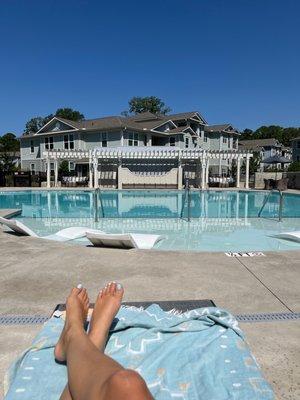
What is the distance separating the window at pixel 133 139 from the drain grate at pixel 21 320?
1177 inches

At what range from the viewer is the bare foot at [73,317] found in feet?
6.36

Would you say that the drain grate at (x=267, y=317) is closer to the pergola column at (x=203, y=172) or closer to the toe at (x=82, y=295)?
the toe at (x=82, y=295)

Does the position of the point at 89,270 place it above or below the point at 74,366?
below

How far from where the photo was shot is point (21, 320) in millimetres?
2957

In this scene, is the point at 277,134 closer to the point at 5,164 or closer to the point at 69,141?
the point at 69,141

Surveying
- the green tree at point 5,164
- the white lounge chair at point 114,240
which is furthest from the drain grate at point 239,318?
the green tree at point 5,164

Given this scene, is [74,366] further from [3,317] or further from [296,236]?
[296,236]

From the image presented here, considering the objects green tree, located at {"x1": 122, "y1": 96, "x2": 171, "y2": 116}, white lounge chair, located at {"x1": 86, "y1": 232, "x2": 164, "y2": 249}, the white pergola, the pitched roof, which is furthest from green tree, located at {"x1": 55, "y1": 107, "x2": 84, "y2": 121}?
white lounge chair, located at {"x1": 86, "y1": 232, "x2": 164, "y2": 249}

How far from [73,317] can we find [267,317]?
5.55 ft

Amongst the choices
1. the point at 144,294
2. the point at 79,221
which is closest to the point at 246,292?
the point at 144,294

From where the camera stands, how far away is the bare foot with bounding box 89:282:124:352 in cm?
200

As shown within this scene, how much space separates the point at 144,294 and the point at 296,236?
536 centimetres

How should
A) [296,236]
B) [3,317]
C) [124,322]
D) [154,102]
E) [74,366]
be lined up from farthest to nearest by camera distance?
1. [154,102]
2. [296,236]
3. [3,317]
4. [124,322]
5. [74,366]

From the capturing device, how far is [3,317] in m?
3.02
